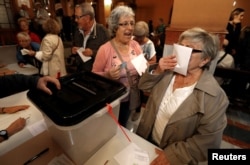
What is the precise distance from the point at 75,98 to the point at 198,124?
27.0 inches

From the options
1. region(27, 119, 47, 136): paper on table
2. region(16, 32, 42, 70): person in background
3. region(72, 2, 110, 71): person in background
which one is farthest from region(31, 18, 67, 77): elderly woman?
region(27, 119, 47, 136): paper on table

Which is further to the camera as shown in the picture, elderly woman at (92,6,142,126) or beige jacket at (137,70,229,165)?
elderly woman at (92,6,142,126)

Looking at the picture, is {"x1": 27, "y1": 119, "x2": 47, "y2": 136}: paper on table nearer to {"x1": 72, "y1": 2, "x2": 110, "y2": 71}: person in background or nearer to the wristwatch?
the wristwatch

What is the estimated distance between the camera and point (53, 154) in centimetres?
77

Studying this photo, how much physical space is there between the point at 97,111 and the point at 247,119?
104 inches

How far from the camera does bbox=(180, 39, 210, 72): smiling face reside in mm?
928

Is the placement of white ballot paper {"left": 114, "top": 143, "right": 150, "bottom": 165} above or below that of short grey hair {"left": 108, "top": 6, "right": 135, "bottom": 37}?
below

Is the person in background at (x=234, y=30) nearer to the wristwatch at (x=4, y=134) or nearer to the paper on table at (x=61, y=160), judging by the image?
the paper on table at (x=61, y=160)

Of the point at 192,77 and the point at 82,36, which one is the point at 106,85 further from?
the point at 82,36

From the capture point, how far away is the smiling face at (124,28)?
4.30 ft

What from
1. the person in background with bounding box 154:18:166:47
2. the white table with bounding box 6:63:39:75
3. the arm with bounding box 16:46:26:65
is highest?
the person in background with bounding box 154:18:166:47

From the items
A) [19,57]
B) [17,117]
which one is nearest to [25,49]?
[19,57]

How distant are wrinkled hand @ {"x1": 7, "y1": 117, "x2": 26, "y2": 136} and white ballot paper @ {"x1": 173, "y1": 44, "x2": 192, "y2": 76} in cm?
97

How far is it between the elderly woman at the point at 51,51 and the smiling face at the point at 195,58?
1783 mm
